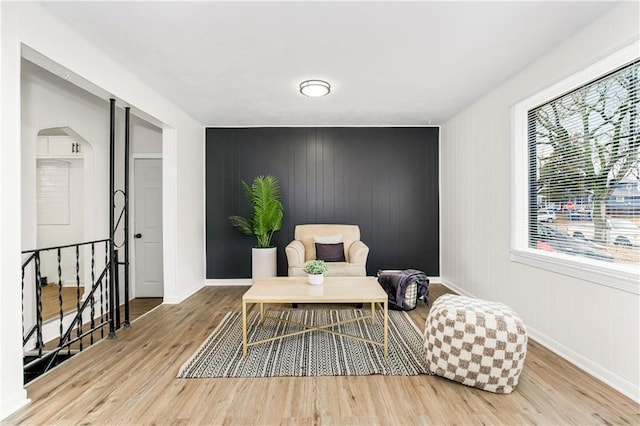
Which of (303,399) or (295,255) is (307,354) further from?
(295,255)

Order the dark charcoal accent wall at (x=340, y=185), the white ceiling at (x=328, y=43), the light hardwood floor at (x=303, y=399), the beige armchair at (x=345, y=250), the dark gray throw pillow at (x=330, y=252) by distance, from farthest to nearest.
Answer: the dark charcoal accent wall at (x=340, y=185) → the dark gray throw pillow at (x=330, y=252) → the beige armchair at (x=345, y=250) → the white ceiling at (x=328, y=43) → the light hardwood floor at (x=303, y=399)

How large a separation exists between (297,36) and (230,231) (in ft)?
11.6

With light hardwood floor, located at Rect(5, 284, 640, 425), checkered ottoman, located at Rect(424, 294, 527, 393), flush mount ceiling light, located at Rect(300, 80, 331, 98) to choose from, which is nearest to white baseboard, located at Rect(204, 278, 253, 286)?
light hardwood floor, located at Rect(5, 284, 640, 425)

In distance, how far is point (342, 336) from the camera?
2990 mm

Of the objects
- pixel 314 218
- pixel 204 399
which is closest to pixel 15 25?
pixel 204 399

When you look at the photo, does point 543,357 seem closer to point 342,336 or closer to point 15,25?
point 342,336

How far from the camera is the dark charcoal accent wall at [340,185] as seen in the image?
5.36 meters

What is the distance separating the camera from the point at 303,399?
82.7 inches

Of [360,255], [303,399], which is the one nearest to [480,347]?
[303,399]

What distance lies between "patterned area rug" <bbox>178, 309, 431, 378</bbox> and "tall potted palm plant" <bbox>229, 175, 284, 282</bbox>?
4.28 ft

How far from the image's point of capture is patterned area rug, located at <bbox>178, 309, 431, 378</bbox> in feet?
8.04

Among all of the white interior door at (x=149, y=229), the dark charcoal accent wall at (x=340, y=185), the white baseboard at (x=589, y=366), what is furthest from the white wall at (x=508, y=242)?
the white interior door at (x=149, y=229)

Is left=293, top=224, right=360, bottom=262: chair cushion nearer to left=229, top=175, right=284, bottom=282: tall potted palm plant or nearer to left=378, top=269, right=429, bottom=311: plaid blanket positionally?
left=229, top=175, right=284, bottom=282: tall potted palm plant

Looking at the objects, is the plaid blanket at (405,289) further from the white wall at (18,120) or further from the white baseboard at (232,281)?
the white wall at (18,120)
